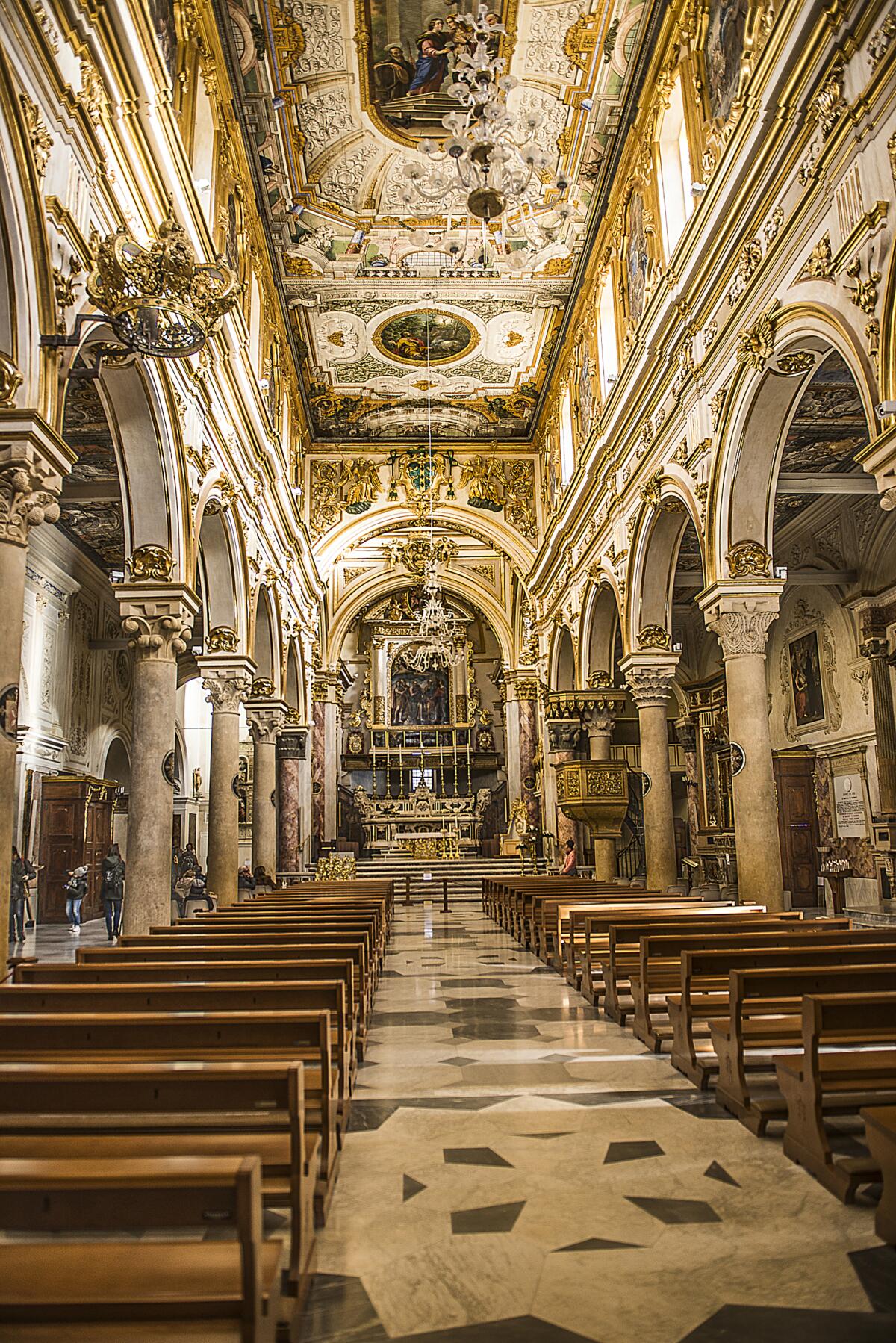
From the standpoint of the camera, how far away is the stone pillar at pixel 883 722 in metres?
16.1

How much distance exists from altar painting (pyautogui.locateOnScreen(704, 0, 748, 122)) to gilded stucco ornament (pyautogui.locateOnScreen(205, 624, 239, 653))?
942 centimetres

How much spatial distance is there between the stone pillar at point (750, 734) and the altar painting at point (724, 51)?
214 inches

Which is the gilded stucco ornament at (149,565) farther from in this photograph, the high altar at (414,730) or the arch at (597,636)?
the high altar at (414,730)

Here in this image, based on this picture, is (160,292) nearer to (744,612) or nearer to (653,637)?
(744,612)

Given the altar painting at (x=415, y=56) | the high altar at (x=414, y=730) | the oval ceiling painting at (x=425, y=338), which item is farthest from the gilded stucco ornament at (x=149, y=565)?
the high altar at (x=414, y=730)

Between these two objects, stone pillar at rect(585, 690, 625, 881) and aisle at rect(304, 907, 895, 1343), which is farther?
stone pillar at rect(585, 690, 625, 881)

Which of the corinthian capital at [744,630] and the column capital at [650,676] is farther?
A: the column capital at [650,676]

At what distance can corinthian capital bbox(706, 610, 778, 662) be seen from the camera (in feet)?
38.0

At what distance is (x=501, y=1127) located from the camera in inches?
189

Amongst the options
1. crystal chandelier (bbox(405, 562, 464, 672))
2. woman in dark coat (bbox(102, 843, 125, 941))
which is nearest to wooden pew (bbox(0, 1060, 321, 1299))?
woman in dark coat (bbox(102, 843, 125, 941))

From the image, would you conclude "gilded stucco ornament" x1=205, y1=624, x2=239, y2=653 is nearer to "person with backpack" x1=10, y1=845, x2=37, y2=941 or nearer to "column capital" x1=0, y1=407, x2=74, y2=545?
"person with backpack" x1=10, y1=845, x2=37, y2=941

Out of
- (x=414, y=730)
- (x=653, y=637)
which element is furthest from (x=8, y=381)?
(x=414, y=730)

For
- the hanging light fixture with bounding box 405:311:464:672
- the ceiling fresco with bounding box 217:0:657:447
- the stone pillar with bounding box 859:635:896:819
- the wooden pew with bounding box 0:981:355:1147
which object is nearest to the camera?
the wooden pew with bounding box 0:981:355:1147

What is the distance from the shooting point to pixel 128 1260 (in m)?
2.10
